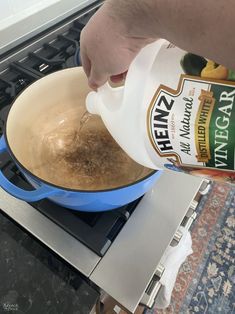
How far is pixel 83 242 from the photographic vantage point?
44 cm

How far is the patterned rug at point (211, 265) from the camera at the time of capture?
1119mm

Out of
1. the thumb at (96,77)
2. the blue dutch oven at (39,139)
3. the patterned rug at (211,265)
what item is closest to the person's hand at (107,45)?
the thumb at (96,77)

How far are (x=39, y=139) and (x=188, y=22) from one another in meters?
0.39

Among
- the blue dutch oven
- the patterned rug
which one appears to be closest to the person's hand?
the blue dutch oven

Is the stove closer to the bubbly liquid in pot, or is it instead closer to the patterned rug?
the bubbly liquid in pot

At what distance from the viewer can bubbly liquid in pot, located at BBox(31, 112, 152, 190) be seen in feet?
1.66

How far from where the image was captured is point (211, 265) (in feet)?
3.94

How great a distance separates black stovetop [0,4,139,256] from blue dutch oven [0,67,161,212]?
0.10 feet

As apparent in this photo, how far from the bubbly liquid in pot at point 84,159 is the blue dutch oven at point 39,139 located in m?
0.03

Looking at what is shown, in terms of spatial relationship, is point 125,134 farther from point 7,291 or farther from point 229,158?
point 7,291

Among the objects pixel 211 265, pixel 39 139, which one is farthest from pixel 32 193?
pixel 211 265

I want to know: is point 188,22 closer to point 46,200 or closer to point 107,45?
point 107,45

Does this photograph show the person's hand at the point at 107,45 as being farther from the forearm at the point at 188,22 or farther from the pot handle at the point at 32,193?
the pot handle at the point at 32,193

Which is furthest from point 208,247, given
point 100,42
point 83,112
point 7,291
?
point 100,42
